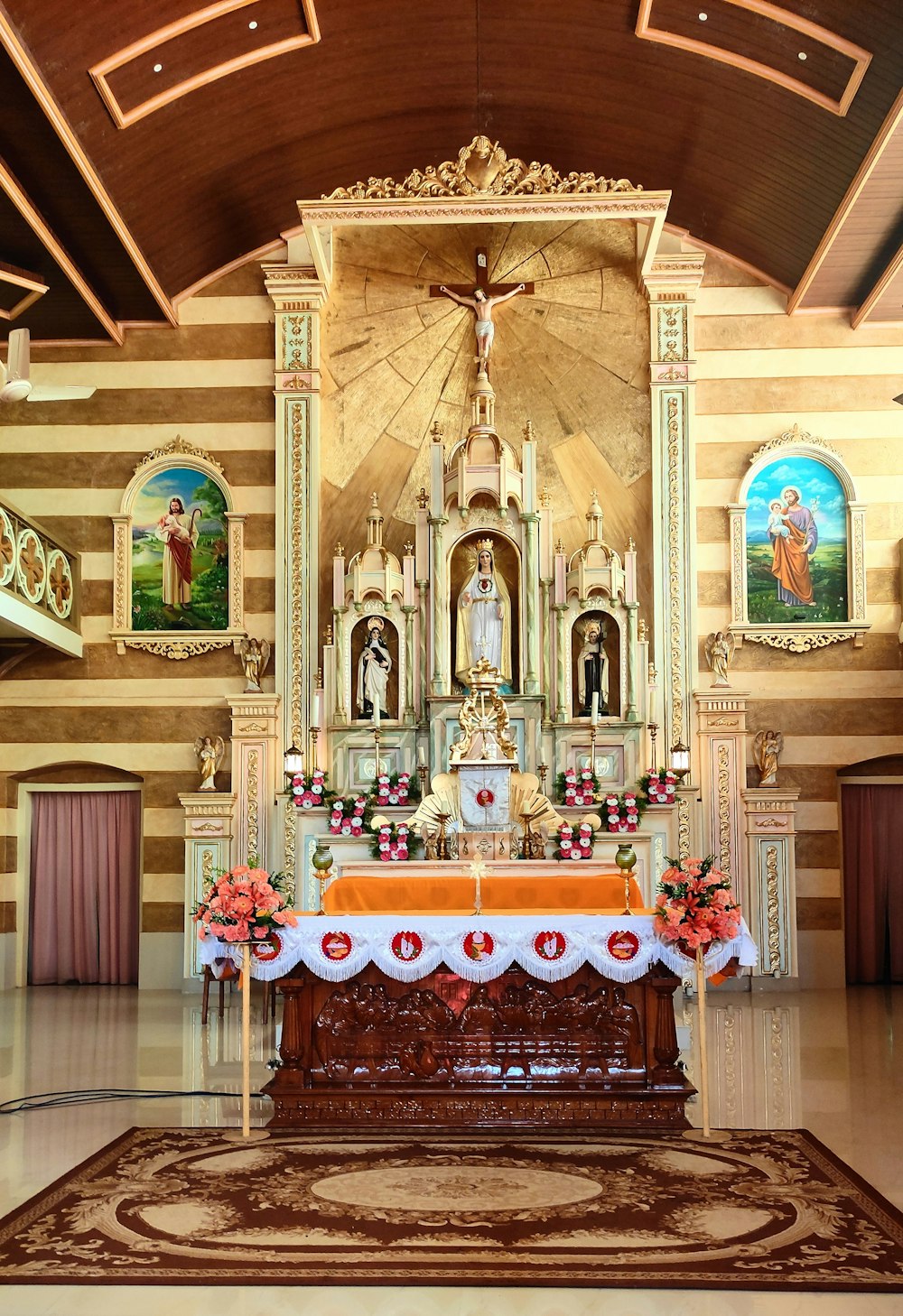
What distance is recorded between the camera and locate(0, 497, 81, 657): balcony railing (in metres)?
14.5

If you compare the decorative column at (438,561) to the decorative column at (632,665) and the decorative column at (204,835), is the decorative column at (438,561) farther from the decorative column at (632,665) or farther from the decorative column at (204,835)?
the decorative column at (204,835)

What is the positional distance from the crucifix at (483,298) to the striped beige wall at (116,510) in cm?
236

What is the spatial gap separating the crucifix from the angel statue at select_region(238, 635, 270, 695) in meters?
4.21

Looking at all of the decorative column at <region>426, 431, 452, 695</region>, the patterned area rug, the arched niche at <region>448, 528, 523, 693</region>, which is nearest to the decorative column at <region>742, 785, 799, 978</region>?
the arched niche at <region>448, 528, 523, 693</region>

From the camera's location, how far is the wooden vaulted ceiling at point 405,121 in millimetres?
12953

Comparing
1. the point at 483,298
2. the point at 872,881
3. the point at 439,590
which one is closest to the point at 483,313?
the point at 483,298

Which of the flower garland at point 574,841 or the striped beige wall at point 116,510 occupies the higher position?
the striped beige wall at point 116,510

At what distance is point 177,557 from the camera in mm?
17125

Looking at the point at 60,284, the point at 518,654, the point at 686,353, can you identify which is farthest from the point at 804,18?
the point at 60,284


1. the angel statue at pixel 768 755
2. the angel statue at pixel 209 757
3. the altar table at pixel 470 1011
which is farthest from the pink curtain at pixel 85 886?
the altar table at pixel 470 1011

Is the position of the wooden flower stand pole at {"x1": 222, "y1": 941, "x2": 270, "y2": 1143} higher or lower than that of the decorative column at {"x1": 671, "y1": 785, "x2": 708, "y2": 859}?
lower

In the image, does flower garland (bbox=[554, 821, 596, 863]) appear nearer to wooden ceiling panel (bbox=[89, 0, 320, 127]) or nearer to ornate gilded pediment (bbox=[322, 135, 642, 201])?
ornate gilded pediment (bbox=[322, 135, 642, 201])

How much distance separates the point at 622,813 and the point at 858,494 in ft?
16.3

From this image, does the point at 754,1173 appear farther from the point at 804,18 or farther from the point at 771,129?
the point at 771,129
